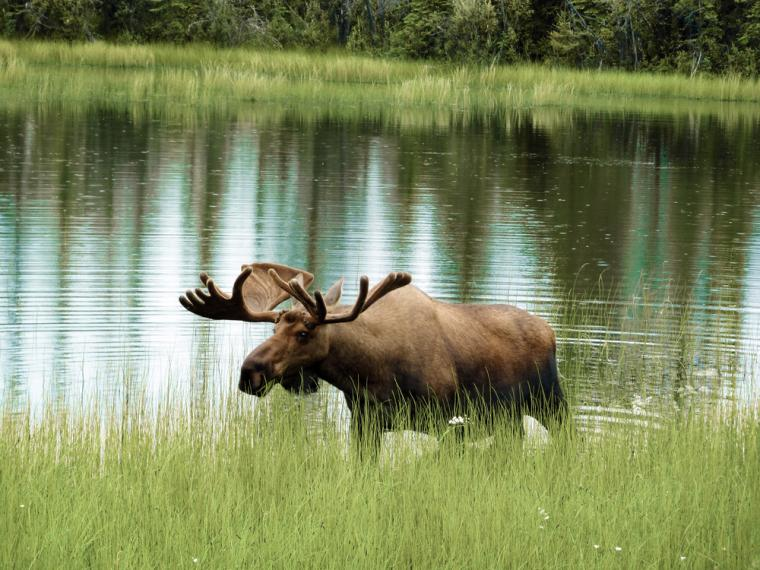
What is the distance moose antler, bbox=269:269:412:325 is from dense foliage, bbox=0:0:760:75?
45.9 meters

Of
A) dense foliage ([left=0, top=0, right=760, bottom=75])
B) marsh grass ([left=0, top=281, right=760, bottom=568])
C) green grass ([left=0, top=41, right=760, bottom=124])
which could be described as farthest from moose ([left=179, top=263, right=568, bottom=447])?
dense foliage ([left=0, top=0, right=760, bottom=75])

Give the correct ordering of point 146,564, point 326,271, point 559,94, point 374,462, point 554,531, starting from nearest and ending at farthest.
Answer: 1. point 146,564
2. point 554,531
3. point 374,462
4. point 326,271
5. point 559,94

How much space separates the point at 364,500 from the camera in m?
6.48

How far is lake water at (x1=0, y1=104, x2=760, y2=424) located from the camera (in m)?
10.7

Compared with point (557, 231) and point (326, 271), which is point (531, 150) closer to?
point (557, 231)

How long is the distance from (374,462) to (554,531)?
1.38 metres

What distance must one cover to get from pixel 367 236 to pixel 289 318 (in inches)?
430

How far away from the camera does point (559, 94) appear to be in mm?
46594

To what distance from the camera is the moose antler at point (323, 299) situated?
723cm

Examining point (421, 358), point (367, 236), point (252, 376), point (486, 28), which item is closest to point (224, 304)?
point (252, 376)

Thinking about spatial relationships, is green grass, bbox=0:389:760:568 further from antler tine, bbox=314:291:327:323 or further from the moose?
antler tine, bbox=314:291:327:323

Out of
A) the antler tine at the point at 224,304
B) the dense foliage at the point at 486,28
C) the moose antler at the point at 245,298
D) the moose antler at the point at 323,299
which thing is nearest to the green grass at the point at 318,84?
the dense foliage at the point at 486,28

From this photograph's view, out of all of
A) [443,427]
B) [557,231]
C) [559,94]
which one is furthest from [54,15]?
[443,427]

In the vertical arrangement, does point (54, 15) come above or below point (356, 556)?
above
